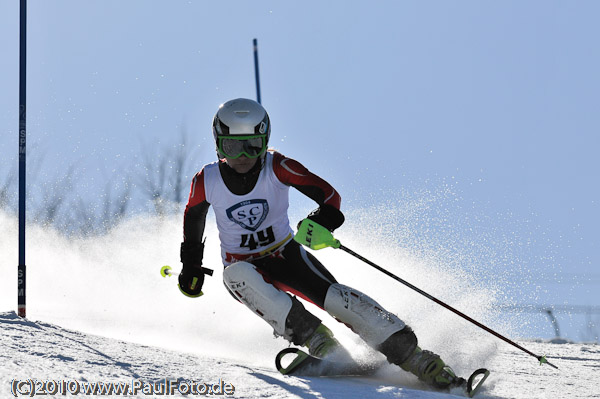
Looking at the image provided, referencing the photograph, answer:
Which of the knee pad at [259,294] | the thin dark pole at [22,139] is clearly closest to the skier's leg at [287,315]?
the knee pad at [259,294]

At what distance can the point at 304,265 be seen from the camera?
4793mm

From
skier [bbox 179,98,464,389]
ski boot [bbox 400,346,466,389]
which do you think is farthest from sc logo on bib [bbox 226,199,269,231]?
ski boot [bbox 400,346,466,389]

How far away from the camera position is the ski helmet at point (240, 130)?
4605 millimetres

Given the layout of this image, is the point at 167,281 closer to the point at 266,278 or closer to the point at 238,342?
the point at 238,342

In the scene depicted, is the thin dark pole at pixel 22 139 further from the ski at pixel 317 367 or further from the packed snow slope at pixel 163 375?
the ski at pixel 317 367

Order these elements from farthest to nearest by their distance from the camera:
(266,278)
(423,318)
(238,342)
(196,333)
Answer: (196,333), (238,342), (423,318), (266,278)

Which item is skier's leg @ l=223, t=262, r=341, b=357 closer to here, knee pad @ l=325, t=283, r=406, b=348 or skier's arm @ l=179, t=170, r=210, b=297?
knee pad @ l=325, t=283, r=406, b=348

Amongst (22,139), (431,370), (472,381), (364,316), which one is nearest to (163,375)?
(364,316)

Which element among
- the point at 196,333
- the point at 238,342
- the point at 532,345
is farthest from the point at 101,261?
the point at 532,345

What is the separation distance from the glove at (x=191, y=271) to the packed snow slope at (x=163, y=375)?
0.49 meters

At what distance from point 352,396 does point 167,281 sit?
6.38 m

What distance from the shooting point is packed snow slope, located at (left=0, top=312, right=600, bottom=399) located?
134 inches

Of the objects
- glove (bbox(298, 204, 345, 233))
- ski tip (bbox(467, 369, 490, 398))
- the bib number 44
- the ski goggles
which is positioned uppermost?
the ski goggles

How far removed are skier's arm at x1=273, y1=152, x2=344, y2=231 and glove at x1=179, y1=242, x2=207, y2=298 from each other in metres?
0.83
